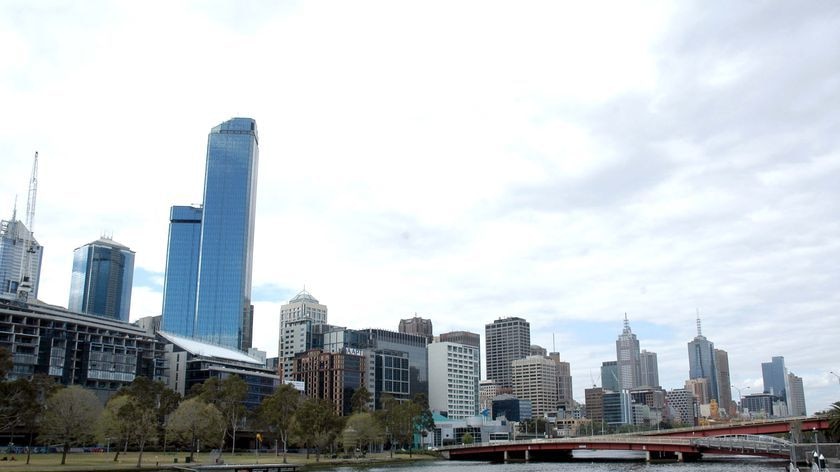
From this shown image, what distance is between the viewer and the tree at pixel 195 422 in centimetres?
15612

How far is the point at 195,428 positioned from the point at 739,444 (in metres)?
108

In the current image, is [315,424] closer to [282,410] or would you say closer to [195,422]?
[282,410]

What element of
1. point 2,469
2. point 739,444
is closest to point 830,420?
point 739,444

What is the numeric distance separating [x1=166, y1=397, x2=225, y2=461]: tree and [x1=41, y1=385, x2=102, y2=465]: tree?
17.3m

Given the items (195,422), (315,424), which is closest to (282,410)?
(315,424)

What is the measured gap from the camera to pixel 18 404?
399 ft

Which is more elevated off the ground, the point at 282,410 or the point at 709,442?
the point at 282,410

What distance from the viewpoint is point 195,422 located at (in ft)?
515

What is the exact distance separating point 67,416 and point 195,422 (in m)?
26.8

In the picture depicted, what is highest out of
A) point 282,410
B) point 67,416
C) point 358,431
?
point 282,410

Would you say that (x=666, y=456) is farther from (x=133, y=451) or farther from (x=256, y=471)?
(x=133, y=451)

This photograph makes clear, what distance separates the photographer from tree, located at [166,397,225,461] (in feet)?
512

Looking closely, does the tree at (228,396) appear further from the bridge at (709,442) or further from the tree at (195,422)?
the bridge at (709,442)

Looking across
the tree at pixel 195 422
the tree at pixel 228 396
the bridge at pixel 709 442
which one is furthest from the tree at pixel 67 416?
the bridge at pixel 709 442
